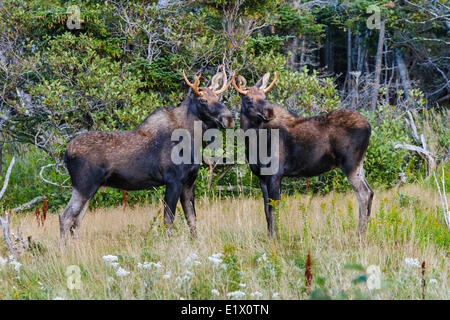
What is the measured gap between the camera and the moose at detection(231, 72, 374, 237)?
566 centimetres

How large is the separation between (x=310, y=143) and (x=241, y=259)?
182 centimetres

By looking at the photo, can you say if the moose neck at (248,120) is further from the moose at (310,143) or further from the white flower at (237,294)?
the white flower at (237,294)

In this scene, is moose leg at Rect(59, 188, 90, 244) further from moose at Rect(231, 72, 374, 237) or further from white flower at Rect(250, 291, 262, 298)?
white flower at Rect(250, 291, 262, 298)

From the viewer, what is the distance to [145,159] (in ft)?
18.2

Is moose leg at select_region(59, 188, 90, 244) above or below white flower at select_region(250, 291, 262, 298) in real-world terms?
above

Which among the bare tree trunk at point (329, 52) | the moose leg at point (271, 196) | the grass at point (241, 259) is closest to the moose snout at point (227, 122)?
the moose leg at point (271, 196)

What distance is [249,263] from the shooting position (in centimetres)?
487

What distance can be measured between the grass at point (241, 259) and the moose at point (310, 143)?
1.23ft

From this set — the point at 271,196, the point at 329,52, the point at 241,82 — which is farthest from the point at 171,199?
the point at 329,52

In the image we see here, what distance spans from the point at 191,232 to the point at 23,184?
7173 millimetres

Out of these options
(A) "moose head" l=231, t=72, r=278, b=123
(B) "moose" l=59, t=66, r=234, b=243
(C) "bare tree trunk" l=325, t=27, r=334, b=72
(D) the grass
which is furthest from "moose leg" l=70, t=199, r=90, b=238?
(C) "bare tree trunk" l=325, t=27, r=334, b=72

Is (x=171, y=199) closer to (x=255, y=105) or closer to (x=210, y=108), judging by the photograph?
(x=210, y=108)

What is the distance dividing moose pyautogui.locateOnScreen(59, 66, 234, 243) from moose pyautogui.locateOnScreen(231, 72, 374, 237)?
50 centimetres
